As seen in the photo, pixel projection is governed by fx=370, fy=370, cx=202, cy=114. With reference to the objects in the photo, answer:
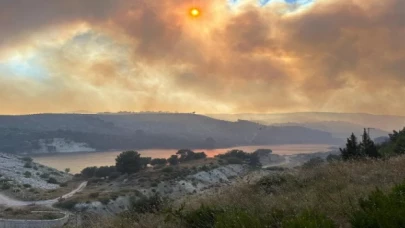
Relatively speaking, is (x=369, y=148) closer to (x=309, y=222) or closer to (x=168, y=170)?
(x=309, y=222)

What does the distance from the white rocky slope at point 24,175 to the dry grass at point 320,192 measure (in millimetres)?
73250

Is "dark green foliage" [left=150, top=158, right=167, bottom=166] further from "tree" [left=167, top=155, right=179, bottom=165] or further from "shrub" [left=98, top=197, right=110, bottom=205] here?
"shrub" [left=98, top=197, right=110, bottom=205]

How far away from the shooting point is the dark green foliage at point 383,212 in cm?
524

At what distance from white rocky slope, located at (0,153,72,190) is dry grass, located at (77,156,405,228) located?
7325 cm

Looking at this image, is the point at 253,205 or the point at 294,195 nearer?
the point at 253,205

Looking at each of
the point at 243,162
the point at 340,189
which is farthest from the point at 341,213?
the point at 243,162

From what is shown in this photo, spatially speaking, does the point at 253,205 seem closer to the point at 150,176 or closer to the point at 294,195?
the point at 294,195

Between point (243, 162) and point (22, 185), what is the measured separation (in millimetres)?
55572

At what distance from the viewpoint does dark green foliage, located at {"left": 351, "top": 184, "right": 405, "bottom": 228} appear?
206 inches

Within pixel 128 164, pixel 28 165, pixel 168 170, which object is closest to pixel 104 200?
pixel 168 170

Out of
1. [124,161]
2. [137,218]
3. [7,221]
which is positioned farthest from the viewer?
[124,161]

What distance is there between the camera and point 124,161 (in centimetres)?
8938

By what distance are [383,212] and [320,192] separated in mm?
3538

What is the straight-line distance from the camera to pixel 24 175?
302 ft
